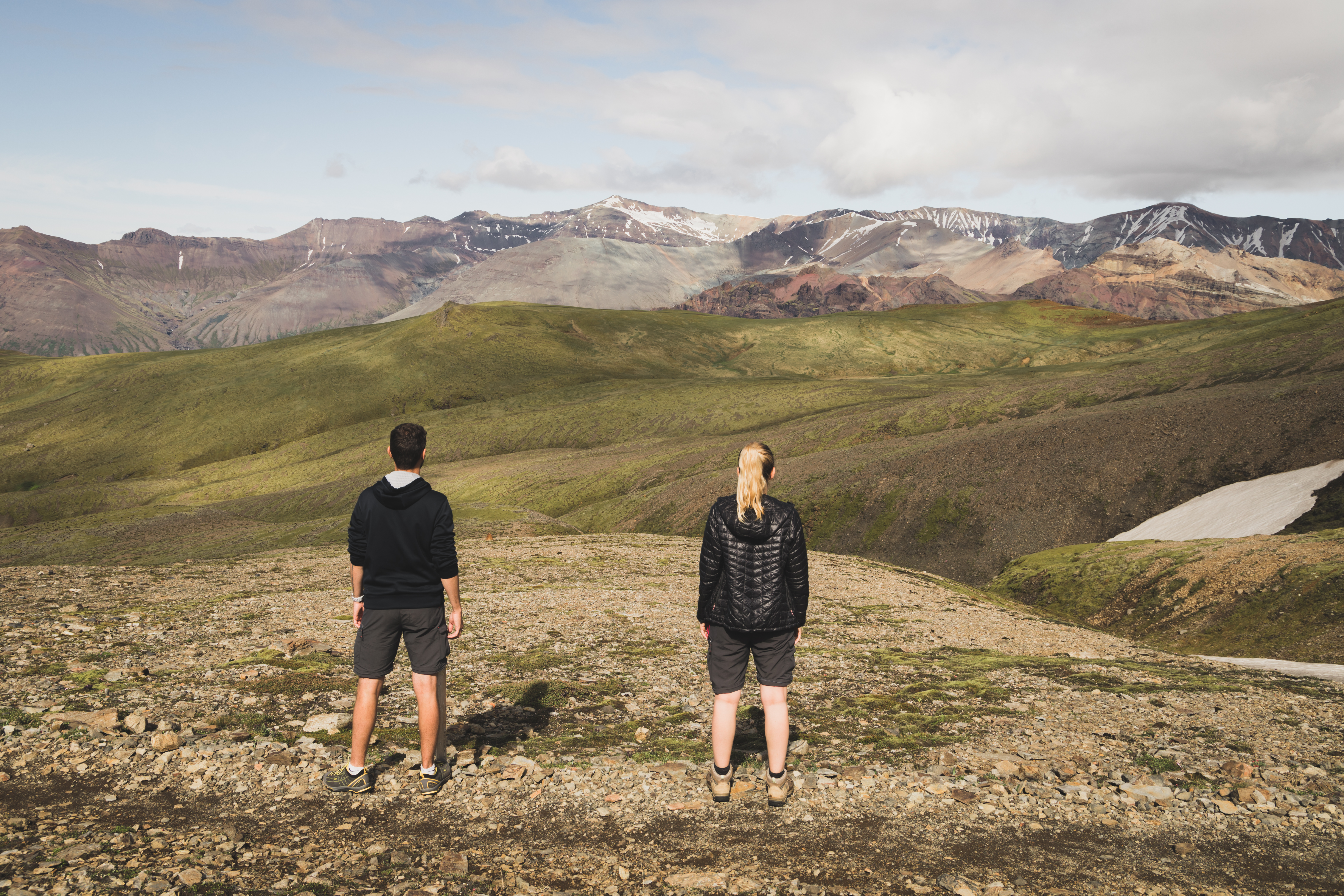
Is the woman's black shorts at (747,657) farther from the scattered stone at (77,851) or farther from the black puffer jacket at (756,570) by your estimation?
the scattered stone at (77,851)

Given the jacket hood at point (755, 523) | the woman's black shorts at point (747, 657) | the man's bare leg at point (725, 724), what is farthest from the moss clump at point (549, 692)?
the jacket hood at point (755, 523)

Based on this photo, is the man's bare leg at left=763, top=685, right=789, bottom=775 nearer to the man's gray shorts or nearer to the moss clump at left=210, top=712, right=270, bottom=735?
the man's gray shorts

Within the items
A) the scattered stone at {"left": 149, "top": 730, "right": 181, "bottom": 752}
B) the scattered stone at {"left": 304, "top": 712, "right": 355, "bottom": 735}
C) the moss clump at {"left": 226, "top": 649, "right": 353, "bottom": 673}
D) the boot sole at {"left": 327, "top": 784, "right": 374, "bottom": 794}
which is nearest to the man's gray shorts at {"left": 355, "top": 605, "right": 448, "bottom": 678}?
the boot sole at {"left": 327, "top": 784, "right": 374, "bottom": 794}

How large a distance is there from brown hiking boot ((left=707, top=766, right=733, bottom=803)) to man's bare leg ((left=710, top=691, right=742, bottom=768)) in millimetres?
188

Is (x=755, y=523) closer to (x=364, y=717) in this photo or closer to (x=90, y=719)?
(x=364, y=717)

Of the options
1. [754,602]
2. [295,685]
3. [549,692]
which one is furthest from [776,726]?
[295,685]

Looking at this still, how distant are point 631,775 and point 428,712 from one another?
3.56m

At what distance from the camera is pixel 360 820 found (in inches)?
411

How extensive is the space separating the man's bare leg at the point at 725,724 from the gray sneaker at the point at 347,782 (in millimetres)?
5374

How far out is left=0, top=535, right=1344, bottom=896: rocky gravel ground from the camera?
9.30 metres

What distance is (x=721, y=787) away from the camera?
11.4m

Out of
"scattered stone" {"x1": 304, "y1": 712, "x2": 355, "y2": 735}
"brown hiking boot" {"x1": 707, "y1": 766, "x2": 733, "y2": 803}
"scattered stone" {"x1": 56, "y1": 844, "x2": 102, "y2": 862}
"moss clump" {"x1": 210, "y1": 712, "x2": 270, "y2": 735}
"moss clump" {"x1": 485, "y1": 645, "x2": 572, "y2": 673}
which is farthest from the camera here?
"moss clump" {"x1": 485, "y1": 645, "x2": 572, "y2": 673}

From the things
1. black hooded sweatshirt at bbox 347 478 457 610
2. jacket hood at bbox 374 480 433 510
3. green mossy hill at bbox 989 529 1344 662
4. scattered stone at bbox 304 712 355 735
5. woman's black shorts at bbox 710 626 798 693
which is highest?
jacket hood at bbox 374 480 433 510

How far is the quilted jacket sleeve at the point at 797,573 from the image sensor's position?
11016 millimetres
